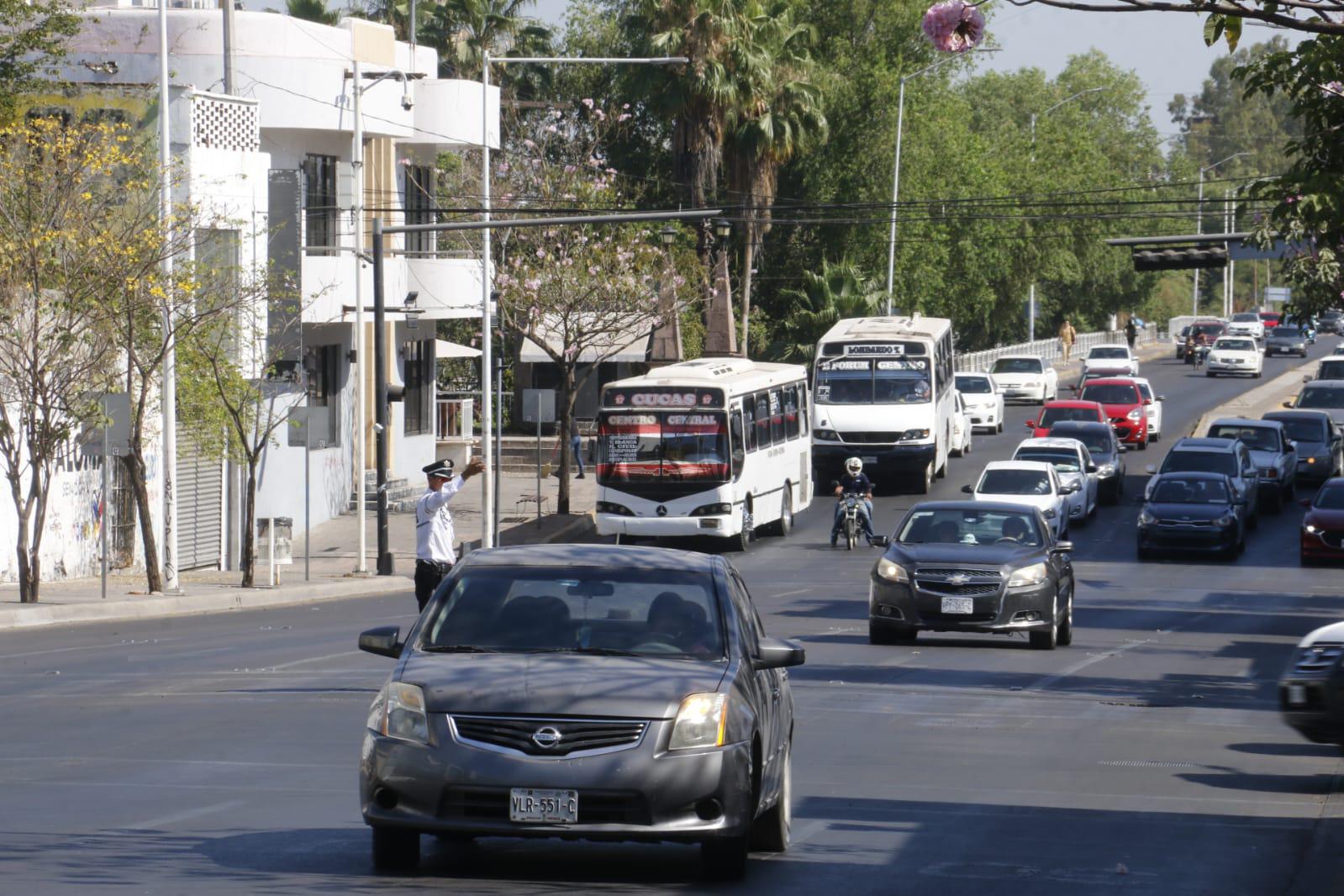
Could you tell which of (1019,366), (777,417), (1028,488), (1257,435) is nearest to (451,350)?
(777,417)

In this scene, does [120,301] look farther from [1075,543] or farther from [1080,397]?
[1080,397]

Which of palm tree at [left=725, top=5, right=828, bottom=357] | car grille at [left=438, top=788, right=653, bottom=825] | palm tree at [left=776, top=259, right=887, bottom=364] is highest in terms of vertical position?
palm tree at [left=725, top=5, right=828, bottom=357]

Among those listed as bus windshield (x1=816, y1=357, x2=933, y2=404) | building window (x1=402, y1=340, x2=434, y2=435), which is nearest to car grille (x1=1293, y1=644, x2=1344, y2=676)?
bus windshield (x1=816, y1=357, x2=933, y2=404)

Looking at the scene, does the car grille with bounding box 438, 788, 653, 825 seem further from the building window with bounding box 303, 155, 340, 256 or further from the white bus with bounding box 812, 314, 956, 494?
the white bus with bounding box 812, 314, 956, 494

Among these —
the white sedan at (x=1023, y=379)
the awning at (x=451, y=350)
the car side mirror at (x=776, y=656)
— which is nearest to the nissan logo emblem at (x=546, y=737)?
the car side mirror at (x=776, y=656)

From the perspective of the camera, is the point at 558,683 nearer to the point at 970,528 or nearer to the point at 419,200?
the point at 970,528

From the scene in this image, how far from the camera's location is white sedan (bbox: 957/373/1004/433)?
205 ft

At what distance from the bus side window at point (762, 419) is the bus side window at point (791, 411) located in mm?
1616

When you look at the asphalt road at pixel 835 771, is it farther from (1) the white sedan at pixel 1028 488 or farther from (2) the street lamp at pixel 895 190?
(2) the street lamp at pixel 895 190

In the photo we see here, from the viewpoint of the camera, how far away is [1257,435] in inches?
1807

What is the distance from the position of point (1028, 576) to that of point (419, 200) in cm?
3332

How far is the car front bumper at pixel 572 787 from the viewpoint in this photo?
28.2 ft

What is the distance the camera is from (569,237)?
56.8 metres

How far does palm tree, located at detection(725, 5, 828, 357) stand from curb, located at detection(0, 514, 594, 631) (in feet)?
99.3
